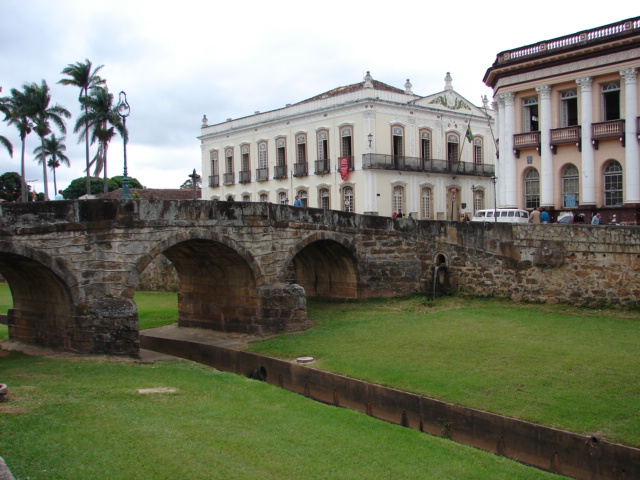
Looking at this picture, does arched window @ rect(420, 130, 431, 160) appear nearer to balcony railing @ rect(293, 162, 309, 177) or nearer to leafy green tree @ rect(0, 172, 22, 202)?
balcony railing @ rect(293, 162, 309, 177)

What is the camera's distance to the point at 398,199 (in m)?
40.8

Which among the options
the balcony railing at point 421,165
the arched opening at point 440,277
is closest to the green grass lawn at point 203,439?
the arched opening at point 440,277

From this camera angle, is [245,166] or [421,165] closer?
[421,165]

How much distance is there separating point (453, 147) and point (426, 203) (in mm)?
4532

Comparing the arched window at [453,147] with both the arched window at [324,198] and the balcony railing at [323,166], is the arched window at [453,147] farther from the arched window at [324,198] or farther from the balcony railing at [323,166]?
the arched window at [324,198]

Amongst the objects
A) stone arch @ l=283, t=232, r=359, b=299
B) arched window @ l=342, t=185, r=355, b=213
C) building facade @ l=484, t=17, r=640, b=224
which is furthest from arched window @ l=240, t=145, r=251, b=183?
stone arch @ l=283, t=232, r=359, b=299

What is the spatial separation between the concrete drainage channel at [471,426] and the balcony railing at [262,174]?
29.3 metres

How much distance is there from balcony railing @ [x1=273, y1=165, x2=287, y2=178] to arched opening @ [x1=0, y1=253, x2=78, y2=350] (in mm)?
26628

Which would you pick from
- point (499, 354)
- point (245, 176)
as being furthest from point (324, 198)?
point (499, 354)

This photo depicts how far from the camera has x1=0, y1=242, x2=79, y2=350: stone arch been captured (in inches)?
607

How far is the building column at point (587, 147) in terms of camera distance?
2747cm

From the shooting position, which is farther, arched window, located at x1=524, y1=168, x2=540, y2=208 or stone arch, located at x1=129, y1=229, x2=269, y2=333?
arched window, located at x1=524, y1=168, x2=540, y2=208

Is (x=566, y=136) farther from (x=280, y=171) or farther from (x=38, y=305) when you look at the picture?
(x=38, y=305)

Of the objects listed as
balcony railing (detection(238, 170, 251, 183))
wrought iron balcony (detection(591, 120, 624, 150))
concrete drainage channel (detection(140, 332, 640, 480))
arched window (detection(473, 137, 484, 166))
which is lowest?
concrete drainage channel (detection(140, 332, 640, 480))
